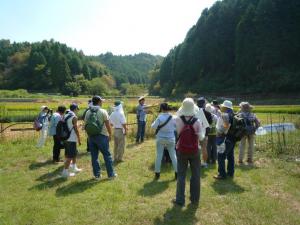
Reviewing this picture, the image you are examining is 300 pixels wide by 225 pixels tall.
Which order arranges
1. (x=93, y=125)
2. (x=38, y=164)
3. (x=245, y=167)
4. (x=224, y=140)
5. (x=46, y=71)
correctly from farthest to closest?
(x=46, y=71) < (x=38, y=164) < (x=245, y=167) < (x=224, y=140) < (x=93, y=125)

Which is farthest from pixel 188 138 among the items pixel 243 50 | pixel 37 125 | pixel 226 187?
pixel 243 50

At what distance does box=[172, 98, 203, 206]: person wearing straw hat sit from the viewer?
5871 mm

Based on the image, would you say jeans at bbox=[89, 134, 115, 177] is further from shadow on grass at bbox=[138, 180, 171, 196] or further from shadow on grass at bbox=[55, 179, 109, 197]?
shadow on grass at bbox=[138, 180, 171, 196]

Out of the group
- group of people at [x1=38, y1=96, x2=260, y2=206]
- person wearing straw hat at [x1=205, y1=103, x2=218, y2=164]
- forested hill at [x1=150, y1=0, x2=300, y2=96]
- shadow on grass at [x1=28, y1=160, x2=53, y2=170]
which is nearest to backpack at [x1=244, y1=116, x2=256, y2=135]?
group of people at [x1=38, y1=96, x2=260, y2=206]

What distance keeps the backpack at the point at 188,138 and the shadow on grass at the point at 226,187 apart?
170cm

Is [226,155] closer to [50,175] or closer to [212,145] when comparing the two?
[212,145]

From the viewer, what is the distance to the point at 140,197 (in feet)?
21.8

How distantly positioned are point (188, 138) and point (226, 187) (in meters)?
2.19

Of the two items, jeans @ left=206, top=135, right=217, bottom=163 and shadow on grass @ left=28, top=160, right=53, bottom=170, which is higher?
jeans @ left=206, top=135, right=217, bottom=163

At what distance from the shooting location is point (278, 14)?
55344mm

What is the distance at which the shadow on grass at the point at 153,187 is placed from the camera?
22.7 feet

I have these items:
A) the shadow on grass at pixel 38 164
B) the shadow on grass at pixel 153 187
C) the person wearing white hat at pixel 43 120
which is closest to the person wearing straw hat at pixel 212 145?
the shadow on grass at pixel 153 187

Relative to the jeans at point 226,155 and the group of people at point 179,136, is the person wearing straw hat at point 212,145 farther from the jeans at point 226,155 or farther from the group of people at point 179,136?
the jeans at point 226,155

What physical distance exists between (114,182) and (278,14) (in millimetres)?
55862
